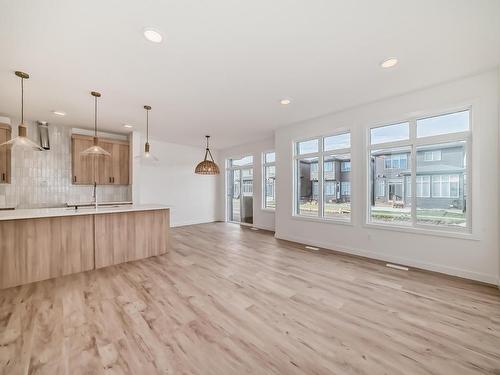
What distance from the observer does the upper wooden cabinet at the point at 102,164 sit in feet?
17.2

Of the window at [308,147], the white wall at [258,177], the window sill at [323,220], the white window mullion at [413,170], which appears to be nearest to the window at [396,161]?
the white window mullion at [413,170]

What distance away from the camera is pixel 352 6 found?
1844mm

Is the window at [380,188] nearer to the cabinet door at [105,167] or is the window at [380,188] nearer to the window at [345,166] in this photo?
the window at [345,166]

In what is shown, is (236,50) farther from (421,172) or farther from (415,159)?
(421,172)

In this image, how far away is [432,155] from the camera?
Result: 3545mm

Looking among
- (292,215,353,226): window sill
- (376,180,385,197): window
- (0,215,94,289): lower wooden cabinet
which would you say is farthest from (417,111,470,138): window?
(0,215,94,289): lower wooden cabinet

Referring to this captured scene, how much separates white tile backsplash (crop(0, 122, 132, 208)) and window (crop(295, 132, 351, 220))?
18.7ft

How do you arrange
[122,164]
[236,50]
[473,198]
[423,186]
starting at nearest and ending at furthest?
[236,50], [473,198], [423,186], [122,164]

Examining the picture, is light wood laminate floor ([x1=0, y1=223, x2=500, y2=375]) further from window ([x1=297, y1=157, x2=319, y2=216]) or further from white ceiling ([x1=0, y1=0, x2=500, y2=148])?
white ceiling ([x1=0, y1=0, x2=500, y2=148])

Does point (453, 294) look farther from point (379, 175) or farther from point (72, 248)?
point (72, 248)

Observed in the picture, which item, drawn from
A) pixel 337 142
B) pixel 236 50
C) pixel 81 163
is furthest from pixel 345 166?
pixel 81 163

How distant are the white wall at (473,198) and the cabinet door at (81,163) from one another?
5516 millimetres

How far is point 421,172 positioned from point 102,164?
7.14 m

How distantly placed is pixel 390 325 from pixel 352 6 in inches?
119
